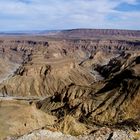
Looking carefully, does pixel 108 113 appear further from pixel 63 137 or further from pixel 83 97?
pixel 63 137

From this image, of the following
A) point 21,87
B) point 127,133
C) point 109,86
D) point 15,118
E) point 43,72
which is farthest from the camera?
point 43,72

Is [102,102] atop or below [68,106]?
atop

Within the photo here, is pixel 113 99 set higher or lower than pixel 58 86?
higher

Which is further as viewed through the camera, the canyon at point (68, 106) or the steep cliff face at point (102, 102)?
the steep cliff face at point (102, 102)

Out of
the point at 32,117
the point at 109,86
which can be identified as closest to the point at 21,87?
the point at 109,86

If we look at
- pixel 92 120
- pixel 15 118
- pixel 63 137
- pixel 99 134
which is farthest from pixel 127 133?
pixel 92 120

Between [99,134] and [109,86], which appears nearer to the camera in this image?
[99,134]

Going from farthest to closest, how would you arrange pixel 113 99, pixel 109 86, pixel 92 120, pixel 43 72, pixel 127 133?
pixel 43 72 < pixel 109 86 < pixel 113 99 < pixel 92 120 < pixel 127 133

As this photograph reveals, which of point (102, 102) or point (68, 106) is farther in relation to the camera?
point (68, 106)

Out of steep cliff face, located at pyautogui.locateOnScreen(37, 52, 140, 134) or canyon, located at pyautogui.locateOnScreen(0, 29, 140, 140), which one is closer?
canyon, located at pyautogui.locateOnScreen(0, 29, 140, 140)

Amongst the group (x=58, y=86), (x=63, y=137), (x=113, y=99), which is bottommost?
(x=58, y=86)
